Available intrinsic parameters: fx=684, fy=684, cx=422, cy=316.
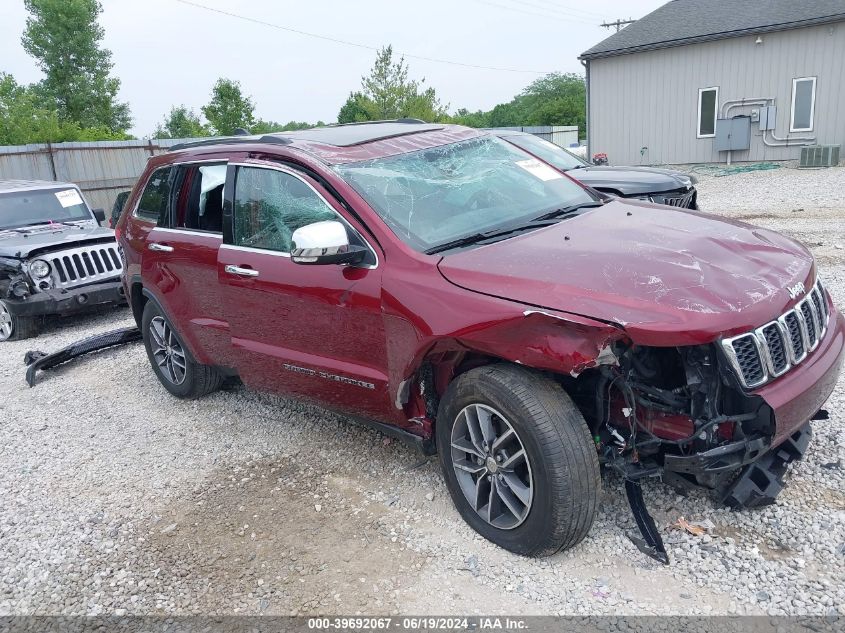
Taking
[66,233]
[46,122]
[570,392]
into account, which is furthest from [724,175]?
[46,122]

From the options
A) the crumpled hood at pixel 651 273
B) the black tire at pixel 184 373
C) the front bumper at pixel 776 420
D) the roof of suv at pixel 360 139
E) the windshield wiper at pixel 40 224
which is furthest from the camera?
the windshield wiper at pixel 40 224

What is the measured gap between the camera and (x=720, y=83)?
20.2 metres

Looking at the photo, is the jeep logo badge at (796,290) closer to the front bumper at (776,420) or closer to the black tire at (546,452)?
the front bumper at (776,420)

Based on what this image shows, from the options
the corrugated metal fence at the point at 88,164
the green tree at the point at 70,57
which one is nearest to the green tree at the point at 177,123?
the green tree at the point at 70,57

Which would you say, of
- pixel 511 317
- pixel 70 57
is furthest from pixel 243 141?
pixel 70 57

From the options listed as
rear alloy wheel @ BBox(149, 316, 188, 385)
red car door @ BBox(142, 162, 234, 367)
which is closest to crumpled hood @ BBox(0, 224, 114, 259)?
rear alloy wheel @ BBox(149, 316, 188, 385)

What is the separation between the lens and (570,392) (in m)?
3.21

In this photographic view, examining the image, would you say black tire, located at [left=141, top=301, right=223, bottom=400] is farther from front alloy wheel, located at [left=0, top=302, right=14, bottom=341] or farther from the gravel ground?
front alloy wheel, located at [left=0, top=302, right=14, bottom=341]

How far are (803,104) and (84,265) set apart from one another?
19.2 metres

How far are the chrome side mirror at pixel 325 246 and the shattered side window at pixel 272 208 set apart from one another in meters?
0.30

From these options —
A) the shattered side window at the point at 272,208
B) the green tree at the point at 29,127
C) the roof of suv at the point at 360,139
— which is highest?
the green tree at the point at 29,127

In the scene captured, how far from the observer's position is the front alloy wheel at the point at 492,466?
3.02 m

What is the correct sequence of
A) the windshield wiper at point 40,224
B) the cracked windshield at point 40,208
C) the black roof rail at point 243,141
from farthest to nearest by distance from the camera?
the cracked windshield at point 40,208 → the windshield wiper at point 40,224 → the black roof rail at point 243,141

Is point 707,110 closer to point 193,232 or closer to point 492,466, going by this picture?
point 193,232
